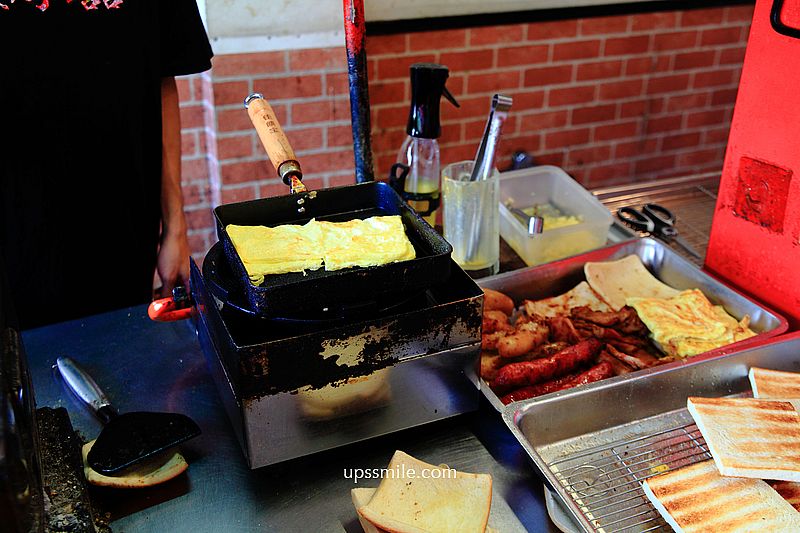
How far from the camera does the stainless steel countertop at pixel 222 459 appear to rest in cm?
115

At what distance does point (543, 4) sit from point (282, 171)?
7.37ft

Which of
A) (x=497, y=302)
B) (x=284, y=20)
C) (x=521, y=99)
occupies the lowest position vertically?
(x=497, y=302)

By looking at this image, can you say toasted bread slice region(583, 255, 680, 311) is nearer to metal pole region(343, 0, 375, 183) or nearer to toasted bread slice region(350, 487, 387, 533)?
metal pole region(343, 0, 375, 183)

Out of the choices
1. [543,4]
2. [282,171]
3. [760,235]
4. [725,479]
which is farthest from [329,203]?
[543,4]

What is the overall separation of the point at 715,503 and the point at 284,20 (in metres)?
2.27

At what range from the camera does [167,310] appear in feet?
4.86

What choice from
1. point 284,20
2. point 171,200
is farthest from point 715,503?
point 284,20

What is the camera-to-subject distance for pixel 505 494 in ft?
3.93

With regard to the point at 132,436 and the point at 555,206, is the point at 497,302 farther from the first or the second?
the point at 132,436

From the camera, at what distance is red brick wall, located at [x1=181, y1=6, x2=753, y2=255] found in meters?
2.87

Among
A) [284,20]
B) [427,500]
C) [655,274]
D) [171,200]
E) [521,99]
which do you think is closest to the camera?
[427,500]

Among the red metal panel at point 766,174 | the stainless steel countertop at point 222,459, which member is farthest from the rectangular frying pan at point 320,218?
the red metal panel at point 766,174

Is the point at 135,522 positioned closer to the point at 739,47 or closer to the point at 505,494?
the point at 505,494

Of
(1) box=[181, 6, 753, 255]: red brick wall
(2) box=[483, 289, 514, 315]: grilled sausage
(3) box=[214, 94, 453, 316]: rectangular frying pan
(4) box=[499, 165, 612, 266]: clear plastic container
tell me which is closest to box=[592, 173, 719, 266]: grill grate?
(4) box=[499, 165, 612, 266]: clear plastic container
